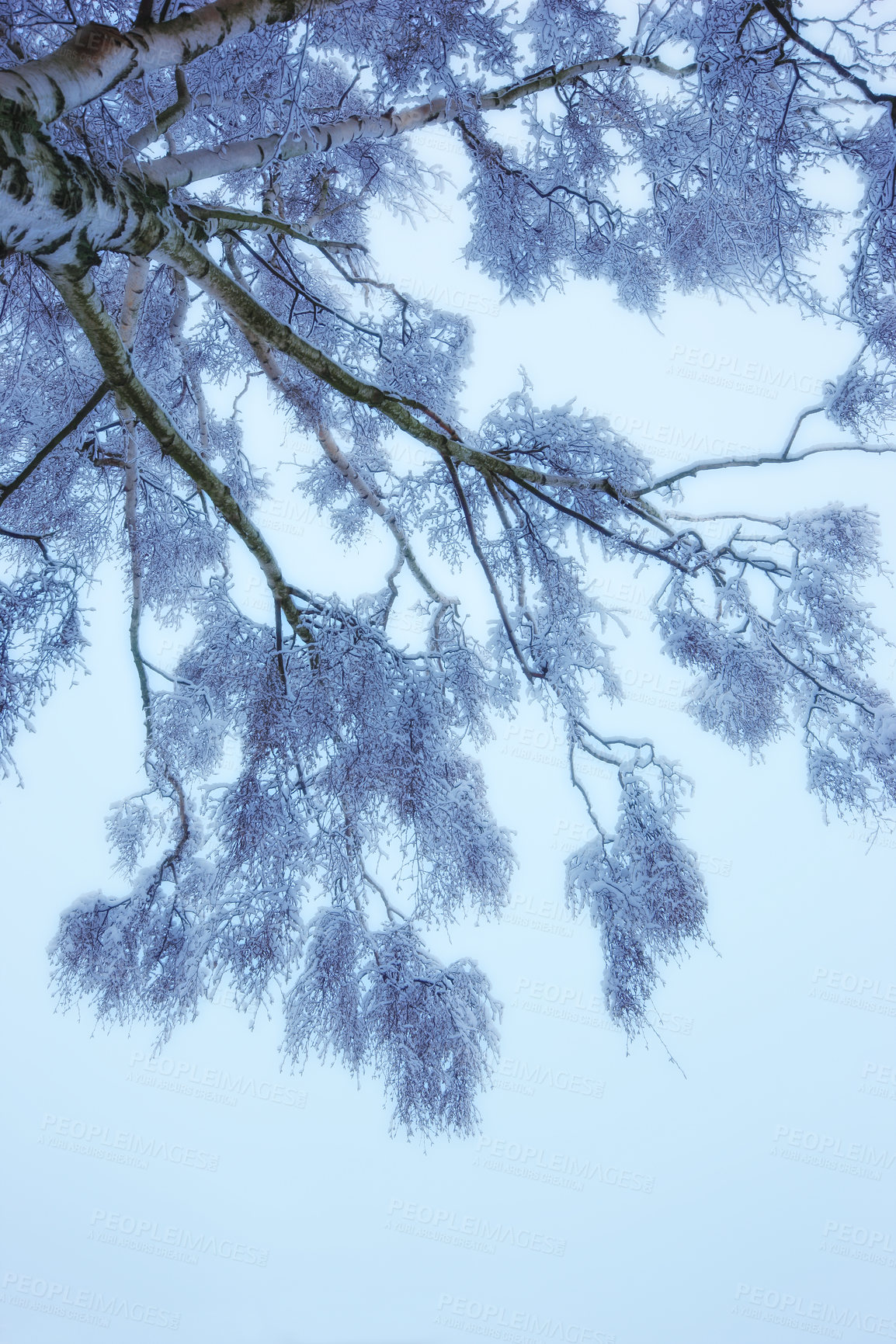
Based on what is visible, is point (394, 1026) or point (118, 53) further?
point (394, 1026)

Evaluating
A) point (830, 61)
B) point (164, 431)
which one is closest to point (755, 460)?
point (830, 61)

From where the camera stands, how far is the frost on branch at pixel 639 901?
9.75 ft

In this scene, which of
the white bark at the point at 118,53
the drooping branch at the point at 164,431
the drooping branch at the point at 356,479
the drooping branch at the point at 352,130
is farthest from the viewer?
the drooping branch at the point at 356,479

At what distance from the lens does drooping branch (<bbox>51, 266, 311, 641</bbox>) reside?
8.57ft

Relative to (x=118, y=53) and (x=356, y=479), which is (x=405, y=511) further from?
(x=118, y=53)

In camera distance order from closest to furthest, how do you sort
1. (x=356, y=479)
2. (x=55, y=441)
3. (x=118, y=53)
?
(x=118, y=53), (x=55, y=441), (x=356, y=479)

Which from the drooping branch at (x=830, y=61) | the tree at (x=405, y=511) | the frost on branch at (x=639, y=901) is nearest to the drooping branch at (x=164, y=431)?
the tree at (x=405, y=511)

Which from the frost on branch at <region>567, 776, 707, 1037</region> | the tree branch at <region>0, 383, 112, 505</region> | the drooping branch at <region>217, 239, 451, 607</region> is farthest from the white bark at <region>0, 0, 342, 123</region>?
the frost on branch at <region>567, 776, 707, 1037</region>

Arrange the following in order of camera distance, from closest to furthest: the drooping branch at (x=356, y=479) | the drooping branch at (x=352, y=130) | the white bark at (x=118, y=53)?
the white bark at (x=118, y=53), the drooping branch at (x=352, y=130), the drooping branch at (x=356, y=479)

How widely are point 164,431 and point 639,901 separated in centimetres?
271

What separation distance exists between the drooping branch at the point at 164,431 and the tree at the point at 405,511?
0.7 inches

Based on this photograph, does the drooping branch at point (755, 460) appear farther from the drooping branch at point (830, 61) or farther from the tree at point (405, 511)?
the drooping branch at point (830, 61)

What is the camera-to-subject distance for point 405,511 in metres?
3.65

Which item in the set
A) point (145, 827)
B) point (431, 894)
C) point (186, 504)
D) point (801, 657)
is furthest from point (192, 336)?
point (801, 657)
